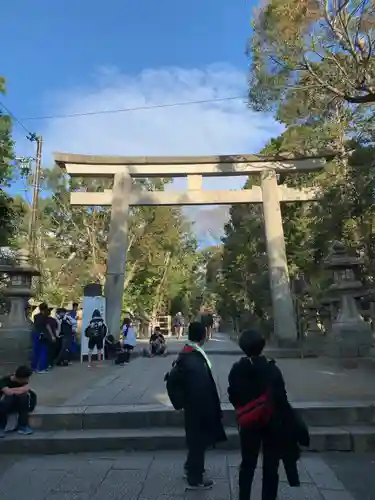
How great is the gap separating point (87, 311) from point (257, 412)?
980 centimetres

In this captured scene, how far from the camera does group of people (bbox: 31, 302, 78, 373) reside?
1032cm

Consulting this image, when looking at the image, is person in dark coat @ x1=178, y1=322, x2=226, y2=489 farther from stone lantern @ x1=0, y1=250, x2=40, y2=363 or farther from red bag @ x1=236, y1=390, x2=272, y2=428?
stone lantern @ x1=0, y1=250, x2=40, y2=363

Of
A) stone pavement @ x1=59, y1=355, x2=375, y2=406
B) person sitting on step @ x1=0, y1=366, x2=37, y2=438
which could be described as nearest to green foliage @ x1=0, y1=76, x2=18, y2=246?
stone pavement @ x1=59, y1=355, x2=375, y2=406

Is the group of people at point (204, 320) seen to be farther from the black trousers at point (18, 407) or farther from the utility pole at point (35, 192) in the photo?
the utility pole at point (35, 192)

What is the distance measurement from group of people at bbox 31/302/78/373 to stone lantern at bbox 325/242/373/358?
21.2 feet

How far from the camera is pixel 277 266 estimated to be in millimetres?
15422

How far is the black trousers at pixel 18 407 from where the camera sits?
5598 millimetres

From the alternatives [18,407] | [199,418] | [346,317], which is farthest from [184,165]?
[199,418]

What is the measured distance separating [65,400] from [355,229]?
1065cm

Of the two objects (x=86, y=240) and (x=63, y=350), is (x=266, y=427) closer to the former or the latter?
(x=63, y=350)

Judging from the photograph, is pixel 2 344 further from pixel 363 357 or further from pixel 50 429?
pixel 363 357

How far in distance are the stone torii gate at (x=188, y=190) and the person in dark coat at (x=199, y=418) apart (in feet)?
37.6

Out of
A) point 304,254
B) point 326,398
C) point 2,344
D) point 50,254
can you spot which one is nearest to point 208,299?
point 50,254

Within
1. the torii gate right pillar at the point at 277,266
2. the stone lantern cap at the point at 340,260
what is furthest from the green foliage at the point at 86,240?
the stone lantern cap at the point at 340,260
